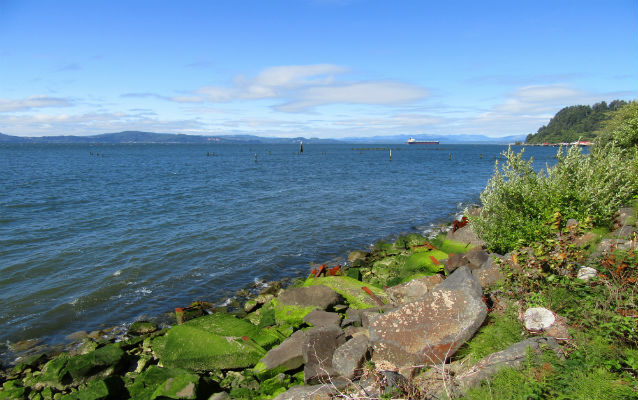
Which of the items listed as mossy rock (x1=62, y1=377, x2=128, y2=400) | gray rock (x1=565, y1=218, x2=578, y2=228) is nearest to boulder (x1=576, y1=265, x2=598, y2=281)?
gray rock (x1=565, y1=218, x2=578, y2=228)

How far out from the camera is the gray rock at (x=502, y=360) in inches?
201

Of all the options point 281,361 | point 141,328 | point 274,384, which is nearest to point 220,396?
point 274,384

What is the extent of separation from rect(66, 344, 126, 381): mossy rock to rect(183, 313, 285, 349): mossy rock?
5.89ft

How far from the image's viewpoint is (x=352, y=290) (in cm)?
1133

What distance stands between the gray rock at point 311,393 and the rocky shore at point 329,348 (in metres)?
0.03

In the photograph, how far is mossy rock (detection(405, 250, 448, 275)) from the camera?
12548 mm

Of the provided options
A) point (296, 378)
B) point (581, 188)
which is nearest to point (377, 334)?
point (296, 378)

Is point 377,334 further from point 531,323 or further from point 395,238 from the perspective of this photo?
point 395,238

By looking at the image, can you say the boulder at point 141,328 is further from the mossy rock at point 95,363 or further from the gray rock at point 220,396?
the gray rock at point 220,396

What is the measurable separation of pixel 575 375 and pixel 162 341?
9219mm

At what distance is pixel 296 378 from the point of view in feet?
25.0

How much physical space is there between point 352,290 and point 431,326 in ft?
16.1

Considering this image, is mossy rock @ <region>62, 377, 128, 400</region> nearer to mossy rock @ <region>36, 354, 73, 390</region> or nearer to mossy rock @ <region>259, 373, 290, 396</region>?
mossy rock @ <region>36, 354, 73, 390</region>

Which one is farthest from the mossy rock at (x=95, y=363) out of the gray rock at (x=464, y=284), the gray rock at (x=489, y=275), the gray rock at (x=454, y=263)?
the gray rock at (x=454, y=263)
